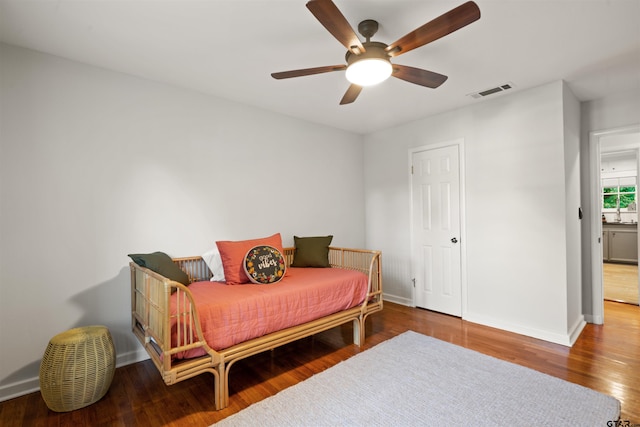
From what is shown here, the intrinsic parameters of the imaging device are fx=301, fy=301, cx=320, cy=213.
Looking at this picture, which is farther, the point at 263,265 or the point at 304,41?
the point at 263,265

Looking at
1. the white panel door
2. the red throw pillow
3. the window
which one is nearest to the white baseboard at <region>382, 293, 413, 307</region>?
the white panel door

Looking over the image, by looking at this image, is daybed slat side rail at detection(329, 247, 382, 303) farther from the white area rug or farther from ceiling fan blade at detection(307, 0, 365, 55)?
ceiling fan blade at detection(307, 0, 365, 55)

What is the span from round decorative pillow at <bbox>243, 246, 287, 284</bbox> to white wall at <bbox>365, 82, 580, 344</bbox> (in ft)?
7.09

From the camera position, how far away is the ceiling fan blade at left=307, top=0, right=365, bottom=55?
53.6 inches

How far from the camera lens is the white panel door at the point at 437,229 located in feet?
11.6

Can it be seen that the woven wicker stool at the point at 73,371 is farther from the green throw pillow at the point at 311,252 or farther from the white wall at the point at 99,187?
the green throw pillow at the point at 311,252

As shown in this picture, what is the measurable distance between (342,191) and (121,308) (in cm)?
288

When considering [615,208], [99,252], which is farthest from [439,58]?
[615,208]

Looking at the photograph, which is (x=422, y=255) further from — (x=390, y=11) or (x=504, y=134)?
(x=390, y=11)

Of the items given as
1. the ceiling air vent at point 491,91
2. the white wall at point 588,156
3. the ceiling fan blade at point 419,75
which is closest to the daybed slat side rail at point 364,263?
the ceiling fan blade at point 419,75

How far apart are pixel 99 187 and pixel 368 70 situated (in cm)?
224

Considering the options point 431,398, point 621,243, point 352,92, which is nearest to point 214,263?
point 352,92

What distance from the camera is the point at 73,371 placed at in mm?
1849

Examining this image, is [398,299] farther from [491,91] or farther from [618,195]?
[618,195]
